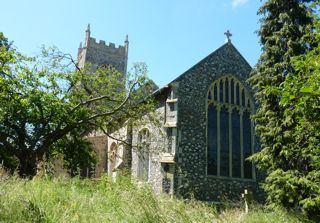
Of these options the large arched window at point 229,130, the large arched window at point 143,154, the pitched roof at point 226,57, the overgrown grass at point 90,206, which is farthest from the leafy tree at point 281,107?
the large arched window at point 143,154

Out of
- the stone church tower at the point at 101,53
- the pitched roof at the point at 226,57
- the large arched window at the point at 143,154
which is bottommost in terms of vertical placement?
the large arched window at the point at 143,154

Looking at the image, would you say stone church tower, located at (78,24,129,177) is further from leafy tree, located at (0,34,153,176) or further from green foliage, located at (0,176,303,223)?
green foliage, located at (0,176,303,223)

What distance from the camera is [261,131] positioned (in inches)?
484

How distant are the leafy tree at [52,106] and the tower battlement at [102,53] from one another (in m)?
20.3

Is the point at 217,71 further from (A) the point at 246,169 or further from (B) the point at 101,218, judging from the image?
(B) the point at 101,218

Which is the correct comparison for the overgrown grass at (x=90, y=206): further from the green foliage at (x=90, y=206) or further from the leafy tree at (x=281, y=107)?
the leafy tree at (x=281, y=107)

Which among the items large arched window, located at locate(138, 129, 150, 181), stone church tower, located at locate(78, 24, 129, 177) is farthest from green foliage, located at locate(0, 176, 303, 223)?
stone church tower, located at locate(78, 24, 129, 177)

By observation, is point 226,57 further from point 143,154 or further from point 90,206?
point 90,206

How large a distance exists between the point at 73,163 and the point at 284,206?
958 centimetres

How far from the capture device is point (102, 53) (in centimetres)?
3794

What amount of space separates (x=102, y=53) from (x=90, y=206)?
A: 33.4 metres

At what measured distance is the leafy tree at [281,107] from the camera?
428 inches

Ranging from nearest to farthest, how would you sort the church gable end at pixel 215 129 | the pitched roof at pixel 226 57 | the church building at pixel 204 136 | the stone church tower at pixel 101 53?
1. the church building at pixel 204 136
2. the church gable end at pixel 215 129
3. the pitched roof at pixel 226 57
4. the stone church tower at pixel 101 53

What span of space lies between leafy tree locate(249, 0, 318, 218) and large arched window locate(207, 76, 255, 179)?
14.1 ft
